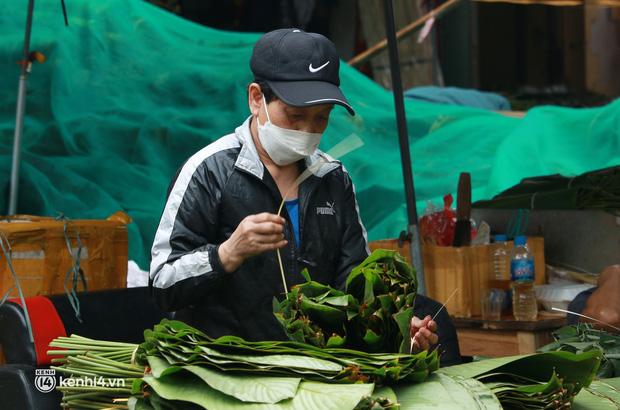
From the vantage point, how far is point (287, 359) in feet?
6.56

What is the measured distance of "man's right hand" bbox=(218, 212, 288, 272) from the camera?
2438mm

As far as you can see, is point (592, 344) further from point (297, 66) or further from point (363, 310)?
point (297, 66)

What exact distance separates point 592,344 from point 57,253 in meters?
2.09

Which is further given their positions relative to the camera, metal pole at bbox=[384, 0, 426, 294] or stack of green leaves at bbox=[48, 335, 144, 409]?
metal pole at bbox=[384, 0, 426, 294]

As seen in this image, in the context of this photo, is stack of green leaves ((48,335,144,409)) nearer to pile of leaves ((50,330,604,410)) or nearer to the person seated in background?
pile of leaves ((50,330,604,410))

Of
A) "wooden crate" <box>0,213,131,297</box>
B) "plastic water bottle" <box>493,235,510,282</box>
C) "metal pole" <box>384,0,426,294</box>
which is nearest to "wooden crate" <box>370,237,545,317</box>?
"plastic water bottle" <box>493,235,510,282</box>

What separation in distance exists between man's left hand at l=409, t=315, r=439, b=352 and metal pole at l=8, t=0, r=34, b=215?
3287mm

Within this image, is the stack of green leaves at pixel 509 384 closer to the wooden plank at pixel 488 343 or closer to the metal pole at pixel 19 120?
the wooden plank at pixel 488 343

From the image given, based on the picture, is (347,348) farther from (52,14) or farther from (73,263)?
(52,14)

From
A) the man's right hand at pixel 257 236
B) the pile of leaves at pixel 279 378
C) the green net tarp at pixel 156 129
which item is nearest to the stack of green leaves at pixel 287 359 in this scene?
the pile of leaves at pixel 279 378

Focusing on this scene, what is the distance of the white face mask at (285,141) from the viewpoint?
9.07 ft

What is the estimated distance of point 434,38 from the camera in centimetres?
940

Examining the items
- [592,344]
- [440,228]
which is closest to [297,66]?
[592,344]

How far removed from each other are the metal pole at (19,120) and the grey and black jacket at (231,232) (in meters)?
2.63
